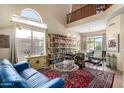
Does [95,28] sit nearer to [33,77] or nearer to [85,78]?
[85,78]

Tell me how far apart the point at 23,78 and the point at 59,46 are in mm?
1185

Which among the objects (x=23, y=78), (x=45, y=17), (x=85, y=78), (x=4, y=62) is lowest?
(x=85, y=78)

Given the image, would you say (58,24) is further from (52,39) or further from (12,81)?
(12,81)

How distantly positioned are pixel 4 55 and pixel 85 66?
2.86m

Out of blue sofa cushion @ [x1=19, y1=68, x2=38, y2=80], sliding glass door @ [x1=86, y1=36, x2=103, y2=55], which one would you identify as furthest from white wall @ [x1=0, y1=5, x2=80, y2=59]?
sliding glass door @ [x1=86, y1=36, x2=103, y2=55]

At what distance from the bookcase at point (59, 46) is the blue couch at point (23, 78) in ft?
1.77

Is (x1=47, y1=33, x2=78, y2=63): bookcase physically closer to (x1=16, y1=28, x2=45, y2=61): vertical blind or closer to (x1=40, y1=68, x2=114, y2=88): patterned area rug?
(x1=16, y1=28, x2=45, y2=61): vertical blind

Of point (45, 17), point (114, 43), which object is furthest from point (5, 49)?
point (114, 43)

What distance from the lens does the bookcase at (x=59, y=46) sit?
106 inches

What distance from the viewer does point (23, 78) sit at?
74.7 inches

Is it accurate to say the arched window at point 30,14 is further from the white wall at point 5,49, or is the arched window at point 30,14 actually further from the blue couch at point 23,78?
the blue couch at point 23,78

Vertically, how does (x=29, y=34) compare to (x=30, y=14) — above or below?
below
